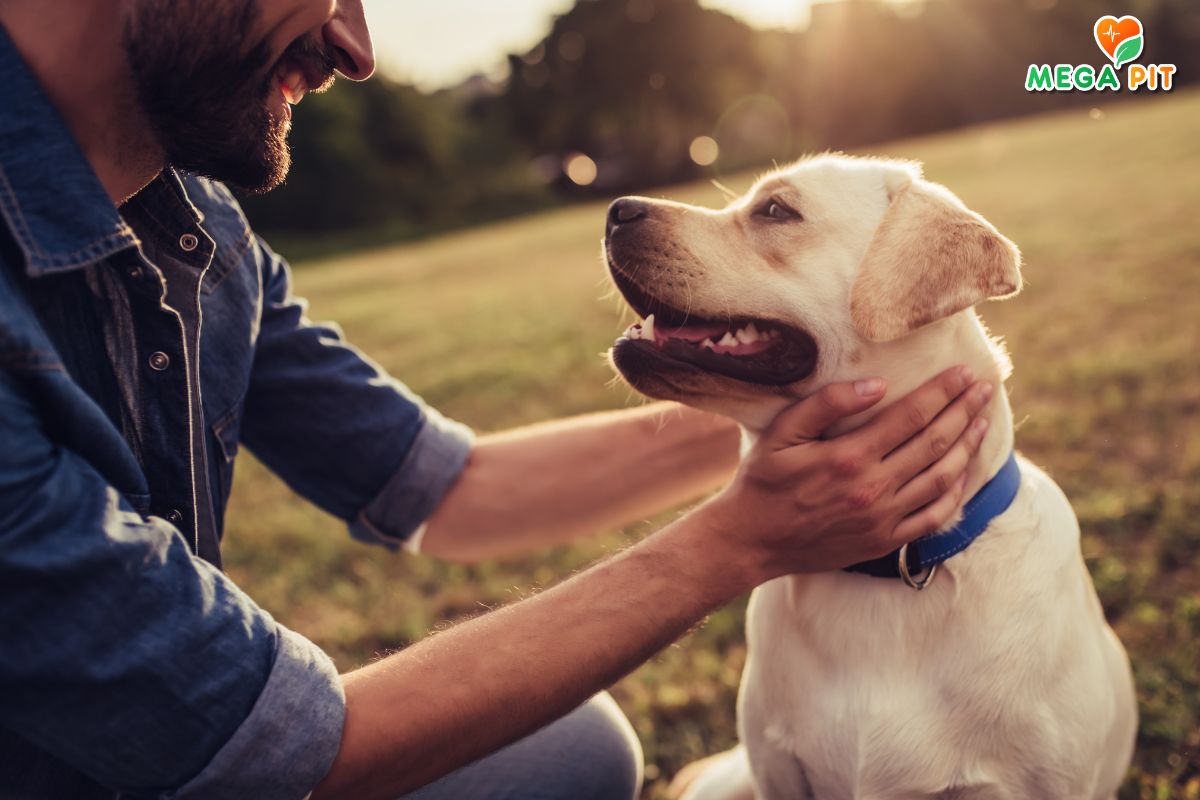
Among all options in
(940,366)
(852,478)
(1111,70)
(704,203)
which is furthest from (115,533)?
(704,203)

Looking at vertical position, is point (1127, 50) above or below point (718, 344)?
below

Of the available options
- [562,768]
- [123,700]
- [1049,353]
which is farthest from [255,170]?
[1049,353]

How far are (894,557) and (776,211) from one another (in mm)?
976

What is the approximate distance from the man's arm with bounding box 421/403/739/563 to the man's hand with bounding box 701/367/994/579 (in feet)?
2.43

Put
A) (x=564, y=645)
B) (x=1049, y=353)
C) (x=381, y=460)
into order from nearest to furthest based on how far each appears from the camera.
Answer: (x=564, y=645)
(x=381, y=460)
(x=1049, y=353)

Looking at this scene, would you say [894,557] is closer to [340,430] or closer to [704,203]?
[340,430]

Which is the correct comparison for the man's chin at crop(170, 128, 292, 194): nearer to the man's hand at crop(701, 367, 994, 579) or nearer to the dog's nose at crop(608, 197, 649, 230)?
the dog's nose at crop(608, 197, 649, 230)

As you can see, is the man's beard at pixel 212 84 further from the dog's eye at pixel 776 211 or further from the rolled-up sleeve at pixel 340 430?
the dog's eye at pixel 776 211

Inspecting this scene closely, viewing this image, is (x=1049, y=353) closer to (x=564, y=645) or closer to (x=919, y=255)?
(x=919, y=255)

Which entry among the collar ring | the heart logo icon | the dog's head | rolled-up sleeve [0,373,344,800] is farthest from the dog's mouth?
the heart logo icon

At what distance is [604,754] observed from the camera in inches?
102

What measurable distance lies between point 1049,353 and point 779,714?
17.0ft

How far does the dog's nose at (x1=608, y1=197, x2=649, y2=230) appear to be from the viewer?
2.53m

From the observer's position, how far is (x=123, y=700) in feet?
4.96
